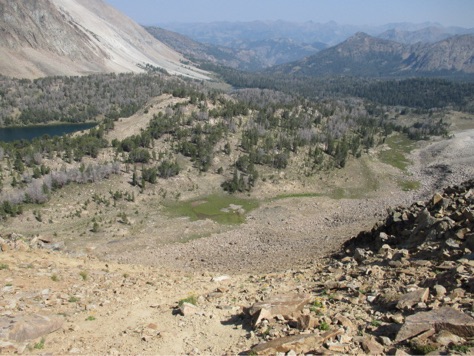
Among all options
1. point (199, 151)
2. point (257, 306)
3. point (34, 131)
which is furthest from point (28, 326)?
point (34, 131)

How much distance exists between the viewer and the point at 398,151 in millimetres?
103875

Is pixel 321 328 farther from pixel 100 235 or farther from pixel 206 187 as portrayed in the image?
pixel 206 187

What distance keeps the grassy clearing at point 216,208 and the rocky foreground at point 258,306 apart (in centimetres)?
2963

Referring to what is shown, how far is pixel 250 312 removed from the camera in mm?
16703

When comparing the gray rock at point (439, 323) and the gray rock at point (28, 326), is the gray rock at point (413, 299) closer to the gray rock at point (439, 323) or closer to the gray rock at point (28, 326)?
the gray rock at point (439, 323)

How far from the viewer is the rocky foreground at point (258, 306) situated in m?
14.0

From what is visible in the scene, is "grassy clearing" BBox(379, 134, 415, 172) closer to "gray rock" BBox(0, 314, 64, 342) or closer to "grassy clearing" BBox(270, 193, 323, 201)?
"grassy clearing" BBox(270, 193, 323, 201)

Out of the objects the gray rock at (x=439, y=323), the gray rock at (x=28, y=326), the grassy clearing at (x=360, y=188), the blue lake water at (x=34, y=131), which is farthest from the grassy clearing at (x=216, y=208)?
the blue lake water at (x=34, y=131)

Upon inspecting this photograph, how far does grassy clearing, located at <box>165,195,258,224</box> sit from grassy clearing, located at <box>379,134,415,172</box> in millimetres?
43165

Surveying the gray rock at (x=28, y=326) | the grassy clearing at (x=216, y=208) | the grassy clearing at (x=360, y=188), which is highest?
the gray rock at (x=28, y=326)

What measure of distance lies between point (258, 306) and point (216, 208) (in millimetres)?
42368

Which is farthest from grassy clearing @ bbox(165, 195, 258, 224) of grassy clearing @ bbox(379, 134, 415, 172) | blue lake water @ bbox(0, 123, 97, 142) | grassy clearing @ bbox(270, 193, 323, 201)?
blue lake water @ bbox(0, 123, 97, 142)

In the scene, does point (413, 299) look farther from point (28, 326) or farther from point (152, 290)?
point (28, 326)

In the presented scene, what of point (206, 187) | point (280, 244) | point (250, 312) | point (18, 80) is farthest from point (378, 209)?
point (18, 80)
